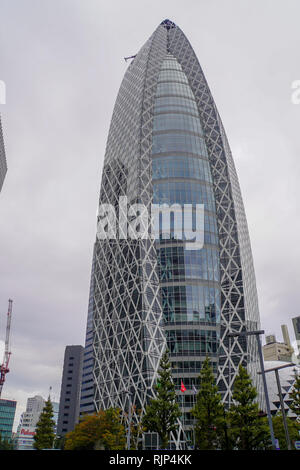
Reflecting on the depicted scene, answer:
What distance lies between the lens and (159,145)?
9750cm

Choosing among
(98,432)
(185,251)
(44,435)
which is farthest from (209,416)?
(185,251)

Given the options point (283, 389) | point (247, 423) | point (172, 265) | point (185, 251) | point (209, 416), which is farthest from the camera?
point (283, 389)

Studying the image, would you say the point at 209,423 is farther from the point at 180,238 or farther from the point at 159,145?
the point at 159,145

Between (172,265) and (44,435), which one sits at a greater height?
(172,265)

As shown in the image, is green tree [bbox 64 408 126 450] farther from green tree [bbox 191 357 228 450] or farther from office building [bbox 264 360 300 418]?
office building [bbox 264 360 300 418]

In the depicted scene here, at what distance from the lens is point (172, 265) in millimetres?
84750

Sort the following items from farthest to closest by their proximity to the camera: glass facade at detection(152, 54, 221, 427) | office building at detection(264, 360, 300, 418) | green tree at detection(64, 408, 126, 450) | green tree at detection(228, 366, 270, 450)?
office building at detection(264, 360, 300, 418)
glass facade at detection(152, 54, 221, 427)
green tree at detection(64, 408, 126, 450)
green tree at detection(228, 366, 270, 450)

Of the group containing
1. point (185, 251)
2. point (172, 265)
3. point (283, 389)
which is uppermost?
point (185, 251)

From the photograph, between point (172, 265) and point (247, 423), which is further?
point (172, 265)

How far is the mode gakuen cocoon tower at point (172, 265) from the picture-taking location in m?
78.2

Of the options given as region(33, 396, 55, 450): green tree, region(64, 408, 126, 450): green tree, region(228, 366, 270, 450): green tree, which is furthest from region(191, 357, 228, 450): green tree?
region(33, 396, 55, 450): green tree

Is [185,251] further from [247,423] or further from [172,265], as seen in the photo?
[247,423]

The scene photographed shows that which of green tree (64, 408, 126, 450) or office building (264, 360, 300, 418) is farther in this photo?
office building (264, 360, 300, 418)

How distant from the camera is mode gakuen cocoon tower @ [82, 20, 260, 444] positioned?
7819 centimetres
